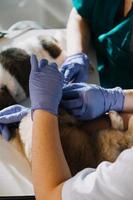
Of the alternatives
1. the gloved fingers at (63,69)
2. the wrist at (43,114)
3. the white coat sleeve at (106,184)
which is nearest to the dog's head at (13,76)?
the gloved fingers at (63,69)

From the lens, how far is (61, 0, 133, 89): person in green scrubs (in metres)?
1.18

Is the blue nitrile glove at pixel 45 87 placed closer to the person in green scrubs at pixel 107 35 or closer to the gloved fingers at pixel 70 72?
the gloved fingers at pixel 70 72

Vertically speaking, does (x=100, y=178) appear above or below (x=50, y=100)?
below

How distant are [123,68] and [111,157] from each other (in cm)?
48

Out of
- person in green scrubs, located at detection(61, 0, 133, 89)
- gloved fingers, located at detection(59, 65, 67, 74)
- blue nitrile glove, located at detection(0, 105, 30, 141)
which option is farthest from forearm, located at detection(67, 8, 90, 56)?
blue nitrile glove, located at detection(0, 105, 30, 141)

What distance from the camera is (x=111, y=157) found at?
0.83 m

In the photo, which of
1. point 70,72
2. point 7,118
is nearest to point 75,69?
point 70,72

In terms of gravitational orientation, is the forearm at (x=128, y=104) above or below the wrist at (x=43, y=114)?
below

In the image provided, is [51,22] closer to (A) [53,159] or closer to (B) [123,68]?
(B) [123,68]

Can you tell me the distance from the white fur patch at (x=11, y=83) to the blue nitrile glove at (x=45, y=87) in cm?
19

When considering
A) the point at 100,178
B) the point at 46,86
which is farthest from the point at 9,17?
the point at 100,178

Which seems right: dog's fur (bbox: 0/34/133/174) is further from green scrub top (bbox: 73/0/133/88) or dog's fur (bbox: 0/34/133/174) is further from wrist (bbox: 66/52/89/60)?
green scrub top (bbox: 73/0/133/88)

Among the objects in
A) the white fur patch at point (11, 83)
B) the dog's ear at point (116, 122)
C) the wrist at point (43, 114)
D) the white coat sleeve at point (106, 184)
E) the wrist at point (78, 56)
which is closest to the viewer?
the white coat sleeve at point (106, 184)

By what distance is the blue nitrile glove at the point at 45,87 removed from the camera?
0.81 m
